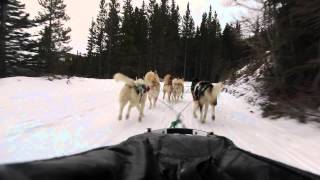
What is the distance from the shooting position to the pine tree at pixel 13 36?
31.2m

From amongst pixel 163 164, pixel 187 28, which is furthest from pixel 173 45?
pixel 163 164

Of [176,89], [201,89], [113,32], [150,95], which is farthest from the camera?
[113,32]

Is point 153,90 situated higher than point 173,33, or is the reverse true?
point 173,33

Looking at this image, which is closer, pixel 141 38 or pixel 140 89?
pixel 140 89

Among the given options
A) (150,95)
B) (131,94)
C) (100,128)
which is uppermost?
(131,94)

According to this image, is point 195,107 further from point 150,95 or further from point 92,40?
point 92,40

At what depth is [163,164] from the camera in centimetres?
301

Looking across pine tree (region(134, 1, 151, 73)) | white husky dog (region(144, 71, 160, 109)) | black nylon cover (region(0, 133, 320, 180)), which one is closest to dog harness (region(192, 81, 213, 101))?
white husky dog (region(144, 71, 160, 109))

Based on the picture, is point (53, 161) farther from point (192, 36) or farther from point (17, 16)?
point (192, 36)

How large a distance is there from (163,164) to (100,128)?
7.92m

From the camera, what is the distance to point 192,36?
7981 cm

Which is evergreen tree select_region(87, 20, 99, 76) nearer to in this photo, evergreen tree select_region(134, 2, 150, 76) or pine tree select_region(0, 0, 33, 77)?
evergreen tree select_region(134, 2, 150, 76)

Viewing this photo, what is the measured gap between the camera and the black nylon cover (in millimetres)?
2213

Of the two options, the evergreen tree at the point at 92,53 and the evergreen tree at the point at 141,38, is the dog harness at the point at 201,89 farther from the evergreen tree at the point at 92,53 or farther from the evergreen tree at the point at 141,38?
the evergreen tree at the point at 92,53
